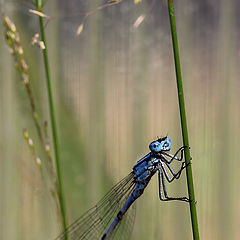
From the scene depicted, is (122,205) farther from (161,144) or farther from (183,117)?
(183,117)

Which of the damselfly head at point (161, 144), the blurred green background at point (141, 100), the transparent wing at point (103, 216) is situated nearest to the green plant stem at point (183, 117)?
the damselfly head at point (161, 144)

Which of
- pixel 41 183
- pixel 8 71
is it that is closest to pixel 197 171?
pixel 41 183

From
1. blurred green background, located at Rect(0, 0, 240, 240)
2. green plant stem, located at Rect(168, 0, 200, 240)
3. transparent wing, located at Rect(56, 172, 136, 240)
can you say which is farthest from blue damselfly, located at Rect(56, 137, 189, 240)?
blurred green background, located at Rect(0, 0, 240, 240)

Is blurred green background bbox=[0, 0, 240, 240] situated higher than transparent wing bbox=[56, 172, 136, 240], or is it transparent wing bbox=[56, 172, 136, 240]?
blurred green background bbox=[0, 0, 240, 240]

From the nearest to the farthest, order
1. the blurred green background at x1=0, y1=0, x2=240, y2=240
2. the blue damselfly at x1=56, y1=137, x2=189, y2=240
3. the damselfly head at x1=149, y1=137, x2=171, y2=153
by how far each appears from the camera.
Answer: the damselfly head at x1=149, y1=137, x2=171, y2=153 → the blue damselfly at x1=56, y1=137, x2=189, y2=240 → the blurred green background at x1=0, y1=0, x2=240, y2=240

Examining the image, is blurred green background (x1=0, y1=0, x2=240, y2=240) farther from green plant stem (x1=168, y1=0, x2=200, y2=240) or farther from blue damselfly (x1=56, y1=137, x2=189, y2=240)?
green plant stem (x1=168, y1=0, x2=200, y2=240)

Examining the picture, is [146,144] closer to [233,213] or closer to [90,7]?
[233,213]

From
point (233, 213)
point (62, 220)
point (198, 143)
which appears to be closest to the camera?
point (62, 220)
